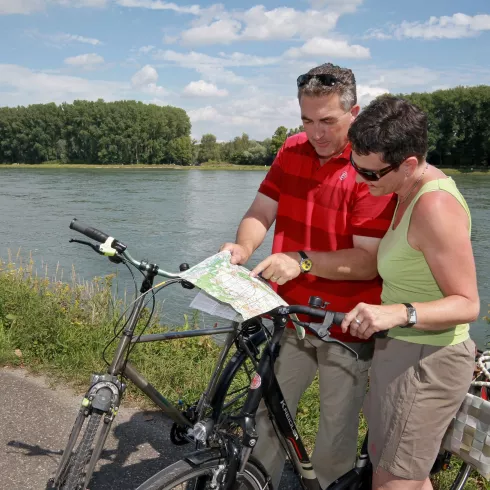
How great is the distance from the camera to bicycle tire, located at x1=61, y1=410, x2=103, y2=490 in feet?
7.73

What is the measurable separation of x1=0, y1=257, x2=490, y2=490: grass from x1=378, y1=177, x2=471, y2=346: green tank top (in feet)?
5.75

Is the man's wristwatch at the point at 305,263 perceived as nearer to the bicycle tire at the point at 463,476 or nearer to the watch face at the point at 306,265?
the watch face at the point at 306,265

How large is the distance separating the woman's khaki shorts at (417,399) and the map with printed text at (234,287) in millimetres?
499

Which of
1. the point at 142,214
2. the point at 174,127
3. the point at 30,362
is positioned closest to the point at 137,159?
the point at 174,127

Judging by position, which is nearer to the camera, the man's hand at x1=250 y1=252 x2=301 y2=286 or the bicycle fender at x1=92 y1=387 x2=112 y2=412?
the man's hand at x1=250 y1=252 x2=301 y2=286

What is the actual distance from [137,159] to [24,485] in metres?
67.7

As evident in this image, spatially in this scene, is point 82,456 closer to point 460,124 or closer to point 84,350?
point 84,350

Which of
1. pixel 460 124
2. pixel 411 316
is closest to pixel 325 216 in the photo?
pixel 411 316

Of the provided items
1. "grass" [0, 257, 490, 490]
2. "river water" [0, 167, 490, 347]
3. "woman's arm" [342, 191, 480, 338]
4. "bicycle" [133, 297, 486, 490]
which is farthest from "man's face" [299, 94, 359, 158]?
"river water" [0, 167, 490, 347]

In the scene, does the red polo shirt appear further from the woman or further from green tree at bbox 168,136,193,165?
green tree at bbox 168,136,193,165

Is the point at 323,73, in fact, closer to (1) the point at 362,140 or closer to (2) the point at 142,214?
(1) the point at 362,140

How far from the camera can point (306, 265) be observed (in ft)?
7.54

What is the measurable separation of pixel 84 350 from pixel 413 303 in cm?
332

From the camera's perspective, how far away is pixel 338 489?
2434 mm
